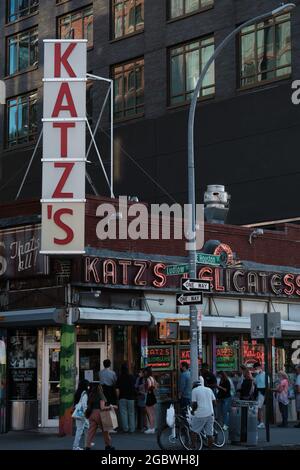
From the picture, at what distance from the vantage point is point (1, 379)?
2477cm

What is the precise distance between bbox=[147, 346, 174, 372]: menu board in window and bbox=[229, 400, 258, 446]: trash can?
225 inches

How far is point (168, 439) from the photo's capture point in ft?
63.8

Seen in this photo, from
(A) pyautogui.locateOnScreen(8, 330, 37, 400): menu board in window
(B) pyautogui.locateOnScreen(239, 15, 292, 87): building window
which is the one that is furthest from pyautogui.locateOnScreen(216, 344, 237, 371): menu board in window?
(B) pyautogui.locateOnScreen(239, 15, 292, 87): building window

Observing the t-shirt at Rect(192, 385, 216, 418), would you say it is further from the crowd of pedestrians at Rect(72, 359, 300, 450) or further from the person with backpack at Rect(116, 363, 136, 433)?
the person with backpack at Rect(116, 363, 136, 433)

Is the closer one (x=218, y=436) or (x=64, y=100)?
(x=218, y=436)

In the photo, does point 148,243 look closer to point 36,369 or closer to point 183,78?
point 36,369

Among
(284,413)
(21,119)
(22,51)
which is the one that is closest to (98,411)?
(284,413)

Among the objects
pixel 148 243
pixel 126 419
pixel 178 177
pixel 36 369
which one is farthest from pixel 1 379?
pixel 178 177

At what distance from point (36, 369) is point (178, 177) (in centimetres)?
1551

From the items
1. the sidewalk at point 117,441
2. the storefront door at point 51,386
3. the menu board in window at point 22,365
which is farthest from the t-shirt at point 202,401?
the menu board in window at point 22,365

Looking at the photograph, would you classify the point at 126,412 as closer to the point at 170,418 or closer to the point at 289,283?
the point at 170,418

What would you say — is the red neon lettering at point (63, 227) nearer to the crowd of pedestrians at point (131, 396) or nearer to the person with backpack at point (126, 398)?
the crowd of pedestrians at point (131, 396)

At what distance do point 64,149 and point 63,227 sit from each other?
2.60 metres

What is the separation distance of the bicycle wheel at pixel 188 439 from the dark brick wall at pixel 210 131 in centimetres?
1793
